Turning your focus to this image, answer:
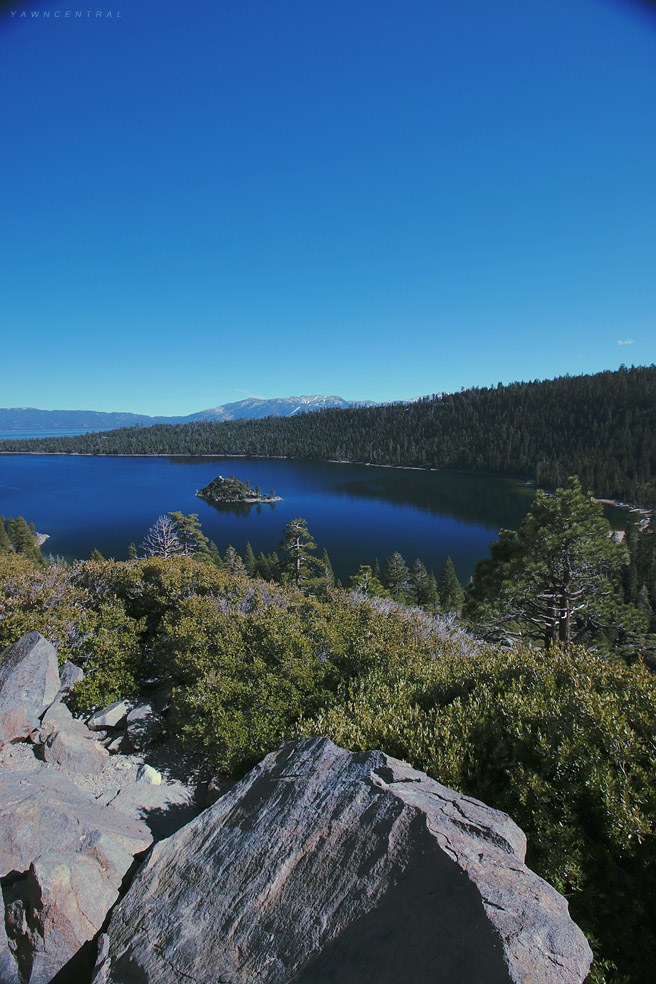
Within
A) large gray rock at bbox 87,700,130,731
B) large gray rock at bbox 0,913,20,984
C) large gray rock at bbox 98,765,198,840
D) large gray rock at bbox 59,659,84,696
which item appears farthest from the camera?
large gray rock at bbox 59,659,84,696

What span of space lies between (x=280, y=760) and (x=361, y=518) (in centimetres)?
10023

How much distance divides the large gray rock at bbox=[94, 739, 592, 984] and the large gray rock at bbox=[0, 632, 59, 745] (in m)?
7.30

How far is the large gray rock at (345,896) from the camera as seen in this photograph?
415 cm

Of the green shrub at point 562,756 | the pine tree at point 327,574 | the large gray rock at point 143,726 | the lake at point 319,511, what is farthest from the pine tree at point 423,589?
the green shrub at point 562,756

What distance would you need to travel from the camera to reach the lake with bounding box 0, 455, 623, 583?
8456 cm

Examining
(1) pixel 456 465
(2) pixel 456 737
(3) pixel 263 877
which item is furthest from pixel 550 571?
(1) pixel 456 465

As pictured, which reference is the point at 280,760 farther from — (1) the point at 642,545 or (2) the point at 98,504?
(2) the point at 98,504

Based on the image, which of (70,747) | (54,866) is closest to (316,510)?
(70,747)

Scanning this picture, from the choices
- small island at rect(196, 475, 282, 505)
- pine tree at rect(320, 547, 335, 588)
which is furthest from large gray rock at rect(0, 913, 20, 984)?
small island at rect(196, 475, 282, 505)

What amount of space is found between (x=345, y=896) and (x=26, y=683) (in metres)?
11.5

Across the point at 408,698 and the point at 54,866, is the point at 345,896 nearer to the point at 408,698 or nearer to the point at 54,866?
the point at 54,866

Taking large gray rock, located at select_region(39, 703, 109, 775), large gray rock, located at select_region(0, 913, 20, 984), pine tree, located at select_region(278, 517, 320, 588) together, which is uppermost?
large gray rock, located at select_region(0, 913, 20, 984)

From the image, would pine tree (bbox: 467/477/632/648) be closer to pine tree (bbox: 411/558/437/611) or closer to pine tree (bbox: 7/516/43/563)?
pine tree (bbox: 411/558/437/611)

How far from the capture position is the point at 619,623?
1973 centimetres
